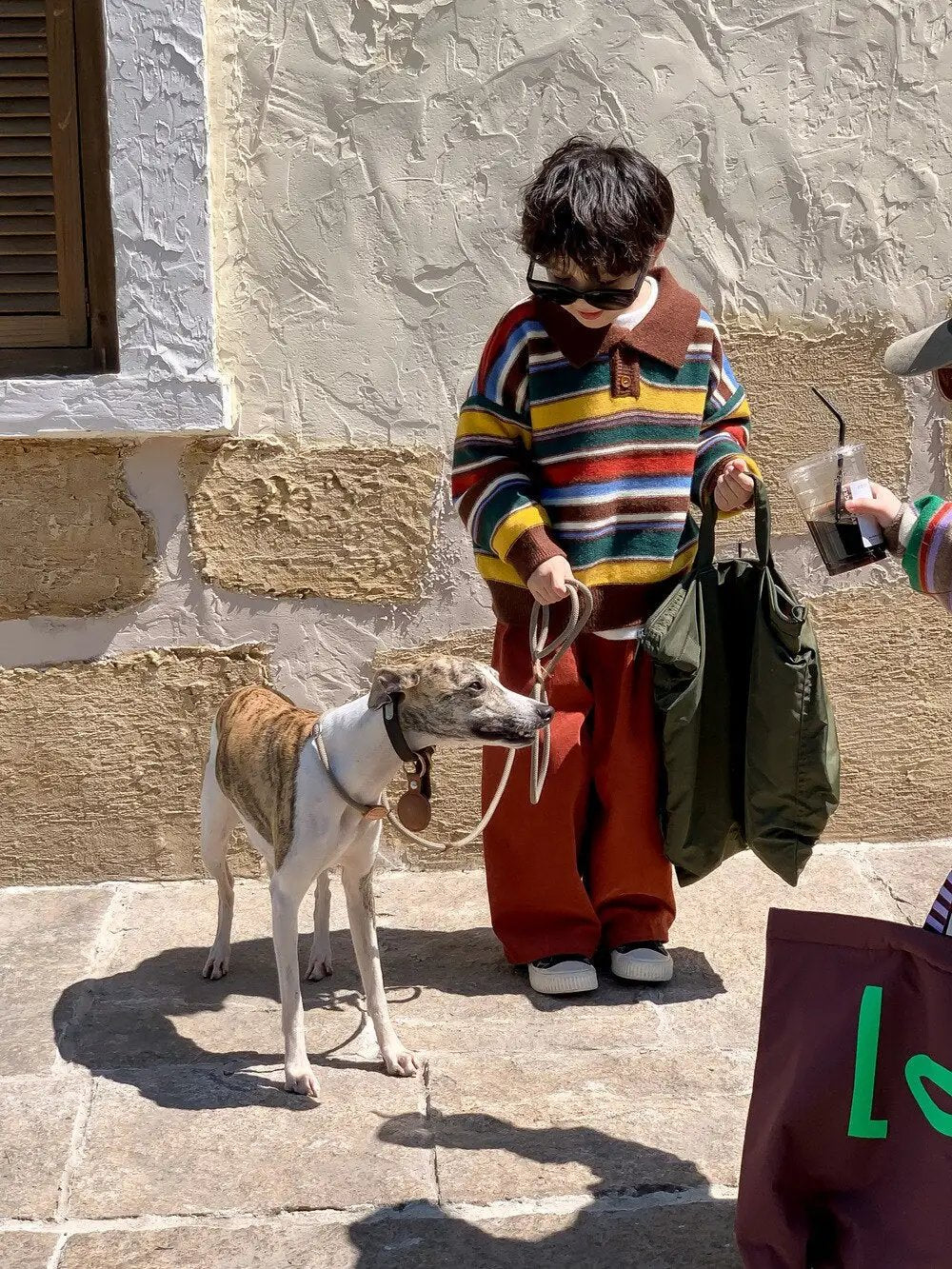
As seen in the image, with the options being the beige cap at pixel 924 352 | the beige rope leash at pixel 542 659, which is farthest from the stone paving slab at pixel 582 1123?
the beige cap at pixel 924 352

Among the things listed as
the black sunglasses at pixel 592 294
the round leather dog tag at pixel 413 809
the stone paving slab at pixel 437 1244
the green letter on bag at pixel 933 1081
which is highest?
the black sunglasses at pixel 592 294

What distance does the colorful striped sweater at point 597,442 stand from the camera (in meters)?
3.34

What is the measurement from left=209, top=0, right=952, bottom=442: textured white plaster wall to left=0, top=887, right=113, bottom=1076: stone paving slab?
1417 mm

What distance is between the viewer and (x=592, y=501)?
132 inches

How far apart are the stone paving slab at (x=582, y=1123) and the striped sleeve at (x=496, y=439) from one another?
115 centimetres

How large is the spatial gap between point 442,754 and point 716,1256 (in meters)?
1.86

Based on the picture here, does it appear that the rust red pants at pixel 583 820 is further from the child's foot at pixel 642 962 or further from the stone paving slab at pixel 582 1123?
the stone paving slab at pixel 582 1123

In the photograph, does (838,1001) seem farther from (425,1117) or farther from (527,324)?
(527,324)

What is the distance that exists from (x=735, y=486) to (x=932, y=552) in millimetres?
1043

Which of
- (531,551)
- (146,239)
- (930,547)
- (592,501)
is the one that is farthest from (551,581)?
(146,239)

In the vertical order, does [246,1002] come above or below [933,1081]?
below

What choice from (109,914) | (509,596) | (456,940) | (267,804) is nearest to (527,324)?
(509,596)

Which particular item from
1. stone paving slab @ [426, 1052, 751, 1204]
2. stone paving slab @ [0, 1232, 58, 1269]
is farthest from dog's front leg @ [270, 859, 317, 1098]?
stone paving slab @ [0, 1232, 58, 1269]

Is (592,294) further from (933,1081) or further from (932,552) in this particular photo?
(933,1081)
